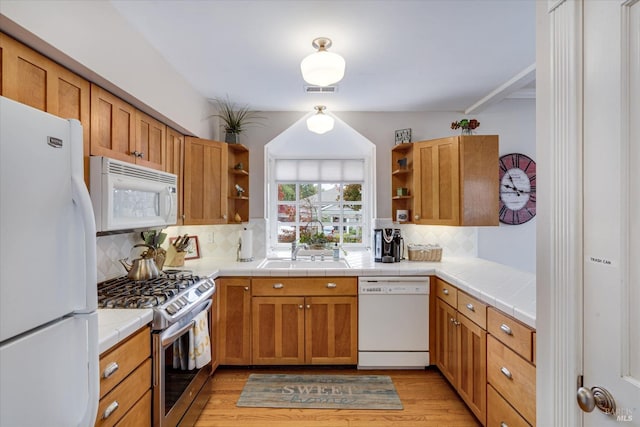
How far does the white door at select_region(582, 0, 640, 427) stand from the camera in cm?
67

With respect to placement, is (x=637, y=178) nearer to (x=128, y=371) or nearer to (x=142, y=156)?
(x=128, y=371)

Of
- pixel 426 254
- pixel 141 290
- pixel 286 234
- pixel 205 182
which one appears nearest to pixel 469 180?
pixel 426 254

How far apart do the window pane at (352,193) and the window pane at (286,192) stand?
2.01ft

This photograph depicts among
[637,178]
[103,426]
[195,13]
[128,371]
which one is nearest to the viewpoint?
[637,178]

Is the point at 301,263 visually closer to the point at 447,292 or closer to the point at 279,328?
the point at 279,328

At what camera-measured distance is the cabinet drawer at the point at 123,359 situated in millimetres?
1187

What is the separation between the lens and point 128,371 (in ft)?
4.40

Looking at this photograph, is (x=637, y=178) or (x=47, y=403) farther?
(x=47, y=403)

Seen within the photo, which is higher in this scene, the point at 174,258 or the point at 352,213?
the point at 352,213

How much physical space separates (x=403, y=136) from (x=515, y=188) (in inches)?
49.9

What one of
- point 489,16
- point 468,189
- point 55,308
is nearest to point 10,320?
point 55,308

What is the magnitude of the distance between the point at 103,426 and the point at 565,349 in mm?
1579

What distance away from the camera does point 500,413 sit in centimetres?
167

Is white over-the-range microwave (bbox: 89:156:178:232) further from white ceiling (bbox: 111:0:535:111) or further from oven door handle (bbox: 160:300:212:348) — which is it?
white ceiling (bbox: 111:0:535:111)
